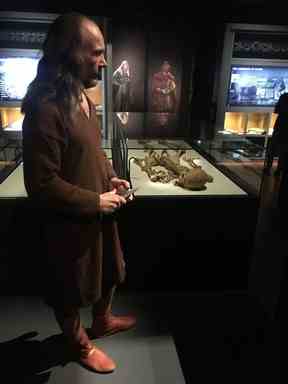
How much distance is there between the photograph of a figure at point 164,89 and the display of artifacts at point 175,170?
1.52 meters

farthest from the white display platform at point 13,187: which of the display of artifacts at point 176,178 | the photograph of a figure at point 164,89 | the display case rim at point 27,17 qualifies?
the photograph of a figure at point 164,89

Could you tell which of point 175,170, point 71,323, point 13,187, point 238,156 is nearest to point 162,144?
point 238,156

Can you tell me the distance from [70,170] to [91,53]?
0.46 m

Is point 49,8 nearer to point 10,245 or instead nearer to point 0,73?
point 0,73

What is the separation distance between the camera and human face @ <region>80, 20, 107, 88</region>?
128 cm

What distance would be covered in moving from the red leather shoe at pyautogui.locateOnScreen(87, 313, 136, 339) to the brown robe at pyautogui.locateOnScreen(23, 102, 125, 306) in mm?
377

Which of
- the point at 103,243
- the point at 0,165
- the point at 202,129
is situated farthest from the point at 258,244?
the point at 0,165

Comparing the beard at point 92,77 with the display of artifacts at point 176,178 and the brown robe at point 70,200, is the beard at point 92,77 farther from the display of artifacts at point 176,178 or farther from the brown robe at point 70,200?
the display of artifacts at point 176,178

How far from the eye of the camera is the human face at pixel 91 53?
1280 millimetres

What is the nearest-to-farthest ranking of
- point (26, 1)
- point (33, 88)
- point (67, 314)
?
point (33, 88) → point (67, 314) → point (26, 1)

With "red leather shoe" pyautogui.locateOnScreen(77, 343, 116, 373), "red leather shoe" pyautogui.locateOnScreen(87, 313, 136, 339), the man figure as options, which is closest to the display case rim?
the man figure

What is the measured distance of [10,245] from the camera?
7.25 feet

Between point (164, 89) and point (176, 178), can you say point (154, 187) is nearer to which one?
point (176, 178)

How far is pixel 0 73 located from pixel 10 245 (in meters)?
2.67
